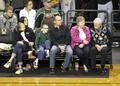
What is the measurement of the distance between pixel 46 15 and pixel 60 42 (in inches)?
36.7

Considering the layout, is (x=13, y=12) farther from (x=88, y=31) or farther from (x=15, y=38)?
(x=88, y=31)

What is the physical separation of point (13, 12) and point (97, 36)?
91.6 inches

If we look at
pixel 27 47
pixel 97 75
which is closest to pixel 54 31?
pixel 27 47

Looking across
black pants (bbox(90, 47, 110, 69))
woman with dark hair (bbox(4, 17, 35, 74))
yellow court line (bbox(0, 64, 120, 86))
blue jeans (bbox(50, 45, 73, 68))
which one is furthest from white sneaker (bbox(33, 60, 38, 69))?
black pants (bbox(90, 47, 110, 69))

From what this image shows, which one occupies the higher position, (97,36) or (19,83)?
(97,36)

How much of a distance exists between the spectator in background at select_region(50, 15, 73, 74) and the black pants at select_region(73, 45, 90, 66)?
0.49 feet

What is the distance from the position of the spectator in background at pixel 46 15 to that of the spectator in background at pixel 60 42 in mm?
450

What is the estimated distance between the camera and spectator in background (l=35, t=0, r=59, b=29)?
39.8ft

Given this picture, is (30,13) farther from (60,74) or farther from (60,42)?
(60,74)

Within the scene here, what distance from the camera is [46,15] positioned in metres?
12.2

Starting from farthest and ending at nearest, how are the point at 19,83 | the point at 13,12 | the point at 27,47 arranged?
the point at 13,12 → the point at 27,47 → the point at 19,83

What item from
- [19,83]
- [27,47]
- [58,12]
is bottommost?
[19,83]

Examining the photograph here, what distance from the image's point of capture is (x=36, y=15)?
12.3 m

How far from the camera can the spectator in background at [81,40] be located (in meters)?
11.4
